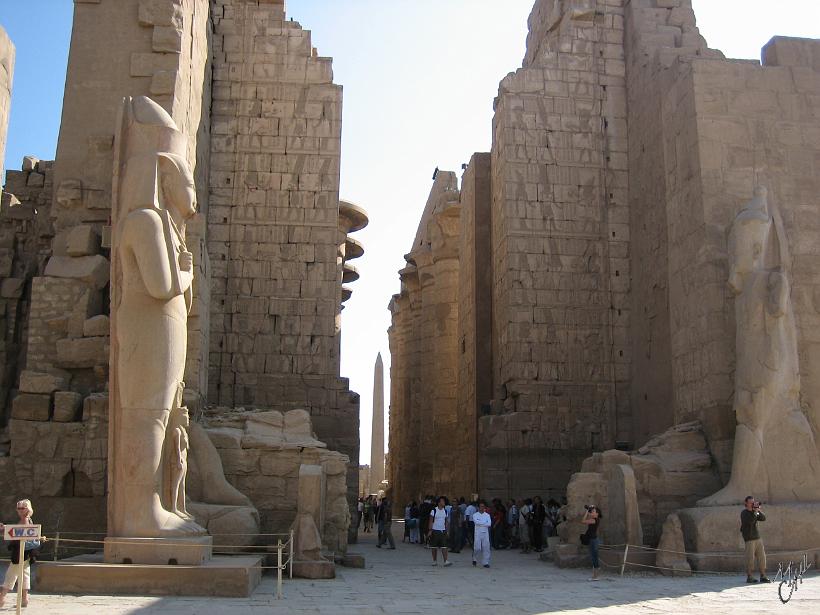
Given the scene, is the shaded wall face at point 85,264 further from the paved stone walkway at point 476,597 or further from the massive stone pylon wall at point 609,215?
the massive stone pylon wall at point 609,215

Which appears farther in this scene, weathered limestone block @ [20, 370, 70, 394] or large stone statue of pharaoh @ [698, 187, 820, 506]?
large stone statue of pharaoh @ [698, 187, 820, 506]

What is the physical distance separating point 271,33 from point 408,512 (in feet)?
30.5

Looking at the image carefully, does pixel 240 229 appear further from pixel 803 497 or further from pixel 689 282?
pixel 803 497

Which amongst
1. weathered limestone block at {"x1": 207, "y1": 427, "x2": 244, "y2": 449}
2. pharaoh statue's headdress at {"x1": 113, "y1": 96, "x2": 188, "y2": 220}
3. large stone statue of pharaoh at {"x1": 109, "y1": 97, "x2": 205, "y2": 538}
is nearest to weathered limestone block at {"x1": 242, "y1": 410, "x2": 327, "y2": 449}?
weathered limestone block at {"x1": 207, "y1": 427, "x2": 244, "y2": 449}

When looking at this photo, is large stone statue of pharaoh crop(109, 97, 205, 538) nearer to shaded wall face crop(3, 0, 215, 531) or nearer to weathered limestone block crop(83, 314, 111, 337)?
shaded wall face crop(3, 0, 215, 531)

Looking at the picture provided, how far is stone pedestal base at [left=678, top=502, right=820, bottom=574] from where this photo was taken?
35.0 ft

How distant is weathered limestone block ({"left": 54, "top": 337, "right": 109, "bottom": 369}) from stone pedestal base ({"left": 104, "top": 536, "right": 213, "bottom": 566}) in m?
3.77

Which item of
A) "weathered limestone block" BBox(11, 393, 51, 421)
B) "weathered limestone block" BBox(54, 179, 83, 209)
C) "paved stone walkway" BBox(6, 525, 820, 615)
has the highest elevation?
"weathered limestone block" BBox(54, 179, 83, 209)

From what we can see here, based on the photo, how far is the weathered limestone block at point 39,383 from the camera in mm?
11258

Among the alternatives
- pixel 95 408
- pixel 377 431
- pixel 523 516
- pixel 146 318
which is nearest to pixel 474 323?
pixel 523 516

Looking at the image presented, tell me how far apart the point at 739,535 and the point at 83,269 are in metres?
8.49

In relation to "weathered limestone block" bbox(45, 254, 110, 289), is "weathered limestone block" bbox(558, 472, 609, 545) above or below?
below

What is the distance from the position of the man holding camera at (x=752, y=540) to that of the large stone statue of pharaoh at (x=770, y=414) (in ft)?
4.39

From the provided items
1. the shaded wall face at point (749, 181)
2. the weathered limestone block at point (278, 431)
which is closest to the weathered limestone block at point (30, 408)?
the weathered limestone block at point (278, 431)
